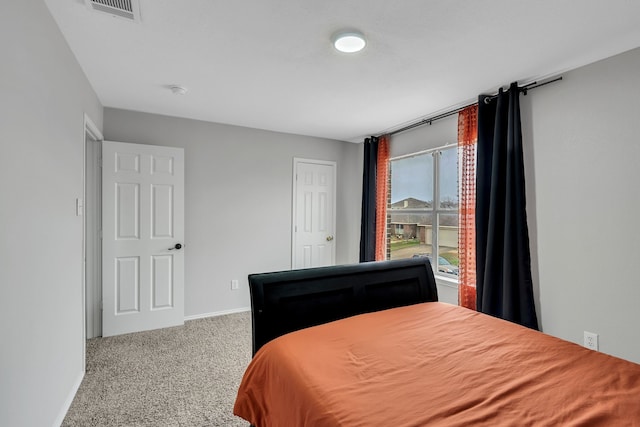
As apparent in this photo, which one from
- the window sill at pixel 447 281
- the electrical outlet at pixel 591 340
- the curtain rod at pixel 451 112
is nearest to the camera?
the electrical outlet at pixel 591 340

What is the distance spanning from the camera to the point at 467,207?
2998 mm

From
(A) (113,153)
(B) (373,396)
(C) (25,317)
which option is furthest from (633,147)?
(A) (113,153)

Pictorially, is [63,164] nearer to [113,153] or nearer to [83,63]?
[83,63]

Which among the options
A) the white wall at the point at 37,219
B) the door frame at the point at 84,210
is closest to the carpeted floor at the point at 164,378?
the white wall at the point at 37,219

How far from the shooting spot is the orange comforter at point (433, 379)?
98 centimetres

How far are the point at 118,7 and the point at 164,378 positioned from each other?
2.51 metres

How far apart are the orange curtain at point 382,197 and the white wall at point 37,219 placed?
10.6 ft

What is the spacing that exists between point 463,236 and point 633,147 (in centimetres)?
137

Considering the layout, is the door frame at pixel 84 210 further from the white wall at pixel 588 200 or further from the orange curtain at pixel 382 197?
the white wall at pixel 588 200

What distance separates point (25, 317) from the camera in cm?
138

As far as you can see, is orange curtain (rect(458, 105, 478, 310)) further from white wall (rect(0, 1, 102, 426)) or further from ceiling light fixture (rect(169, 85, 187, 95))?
white wall (rect(0, 1, 102, 426))

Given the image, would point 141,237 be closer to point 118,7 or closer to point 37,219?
point 37,219

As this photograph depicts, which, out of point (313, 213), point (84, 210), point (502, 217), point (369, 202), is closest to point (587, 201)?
point (502, 217)

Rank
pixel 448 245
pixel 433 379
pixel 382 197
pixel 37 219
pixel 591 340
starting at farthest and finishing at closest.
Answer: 1. pixel 382 197
2. pixel 448 245
3. pixel 591 340
4. pixel 37 219
5. pixel 433 379
